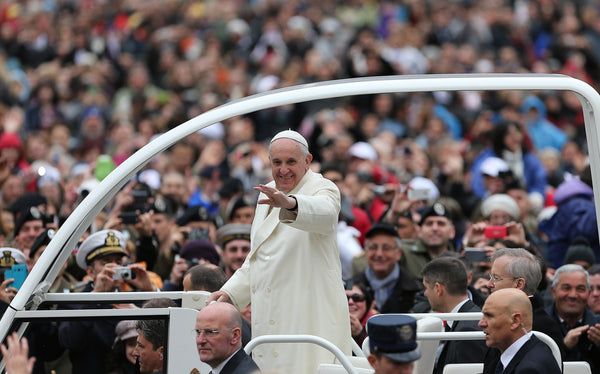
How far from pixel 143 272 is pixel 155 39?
51.6 ft

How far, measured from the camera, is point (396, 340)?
5207 millimetres

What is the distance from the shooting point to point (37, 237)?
9.38m

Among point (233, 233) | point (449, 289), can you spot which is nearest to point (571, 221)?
point (233, 233)

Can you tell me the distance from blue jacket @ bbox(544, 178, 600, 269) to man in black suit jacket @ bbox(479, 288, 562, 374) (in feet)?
16.3

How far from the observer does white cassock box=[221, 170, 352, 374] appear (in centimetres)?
670

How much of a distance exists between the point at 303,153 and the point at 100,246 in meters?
2.68

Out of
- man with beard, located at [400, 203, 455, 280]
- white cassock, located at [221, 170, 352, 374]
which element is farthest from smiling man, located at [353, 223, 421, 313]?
white cassock, located at [221, 170, 352, 374]

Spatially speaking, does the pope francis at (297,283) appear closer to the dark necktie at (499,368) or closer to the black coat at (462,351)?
the black coat at (462,351)

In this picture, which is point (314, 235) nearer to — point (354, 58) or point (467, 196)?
point (467, 196)

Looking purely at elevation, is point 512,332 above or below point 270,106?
below

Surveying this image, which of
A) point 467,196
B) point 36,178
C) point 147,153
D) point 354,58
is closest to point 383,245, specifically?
point 147,153

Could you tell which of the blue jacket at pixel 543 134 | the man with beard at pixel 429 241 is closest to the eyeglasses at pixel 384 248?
the man with beard at pixel 429 241

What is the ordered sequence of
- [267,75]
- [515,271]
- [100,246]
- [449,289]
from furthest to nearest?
[267,75]
[100,246]
[449,289]
[515,271]

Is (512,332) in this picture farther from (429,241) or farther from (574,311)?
(429,241)
